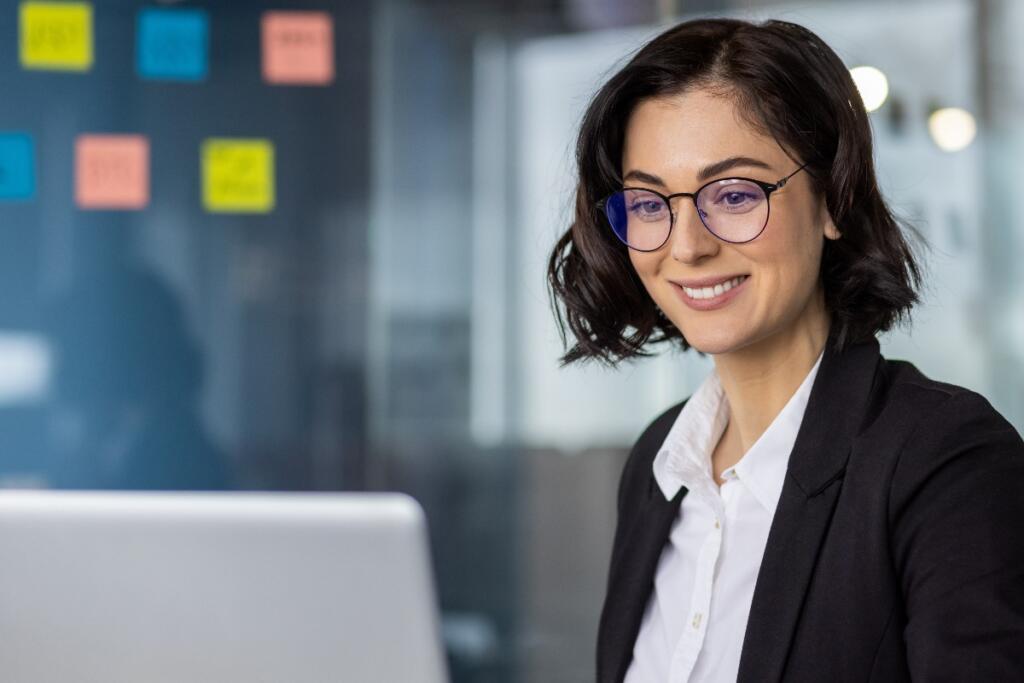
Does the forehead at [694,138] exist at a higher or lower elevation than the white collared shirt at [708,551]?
higher

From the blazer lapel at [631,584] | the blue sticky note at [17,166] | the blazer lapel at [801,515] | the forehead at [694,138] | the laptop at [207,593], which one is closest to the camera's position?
the laptop at [207,593]

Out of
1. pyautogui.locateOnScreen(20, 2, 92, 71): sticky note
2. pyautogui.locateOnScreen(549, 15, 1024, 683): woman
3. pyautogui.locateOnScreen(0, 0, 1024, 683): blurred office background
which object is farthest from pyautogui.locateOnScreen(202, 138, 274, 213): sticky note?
pyautogui.locateOnScreen(549, 15, 1024, 683): woman

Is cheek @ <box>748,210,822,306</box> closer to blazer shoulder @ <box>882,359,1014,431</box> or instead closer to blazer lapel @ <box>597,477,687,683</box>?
blazer shoulder @ <box>882,359,1014,431</box>

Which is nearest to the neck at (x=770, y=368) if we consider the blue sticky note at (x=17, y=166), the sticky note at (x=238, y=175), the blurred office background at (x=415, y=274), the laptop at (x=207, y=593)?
the laptop at (x=207, y=593)

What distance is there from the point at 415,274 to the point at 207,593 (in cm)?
199

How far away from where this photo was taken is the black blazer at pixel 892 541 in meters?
1.04

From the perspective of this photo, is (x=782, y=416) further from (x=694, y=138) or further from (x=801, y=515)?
(x=694, y=138)

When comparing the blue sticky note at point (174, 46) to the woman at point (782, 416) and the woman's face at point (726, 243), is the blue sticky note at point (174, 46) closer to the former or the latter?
the woman at point (782, 416)

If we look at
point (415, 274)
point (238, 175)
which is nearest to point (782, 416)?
point (415, 274)

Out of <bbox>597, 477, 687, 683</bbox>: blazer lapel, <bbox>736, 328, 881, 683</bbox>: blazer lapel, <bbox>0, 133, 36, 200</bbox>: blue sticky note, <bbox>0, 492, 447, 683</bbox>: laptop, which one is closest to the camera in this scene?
<bbox>0, 492, 447, 683</bbox>: laptop

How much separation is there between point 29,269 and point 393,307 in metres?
0.83

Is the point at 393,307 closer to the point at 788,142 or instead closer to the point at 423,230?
the point at 423,230

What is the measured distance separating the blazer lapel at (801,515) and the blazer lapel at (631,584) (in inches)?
9.8

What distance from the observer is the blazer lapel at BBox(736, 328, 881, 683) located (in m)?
1.17
